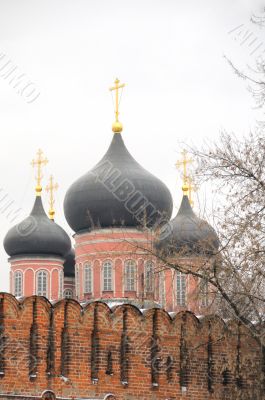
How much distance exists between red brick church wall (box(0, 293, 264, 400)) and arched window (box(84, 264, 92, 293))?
1661 cm

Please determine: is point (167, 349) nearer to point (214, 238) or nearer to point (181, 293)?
point (214, 238)

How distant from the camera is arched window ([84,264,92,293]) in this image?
105 ft

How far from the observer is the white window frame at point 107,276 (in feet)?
104

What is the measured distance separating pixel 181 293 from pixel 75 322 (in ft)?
59.7

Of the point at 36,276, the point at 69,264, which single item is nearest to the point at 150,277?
the point at 36,276

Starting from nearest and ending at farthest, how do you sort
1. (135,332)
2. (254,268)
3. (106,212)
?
(254,268), (135,332), (106,212)

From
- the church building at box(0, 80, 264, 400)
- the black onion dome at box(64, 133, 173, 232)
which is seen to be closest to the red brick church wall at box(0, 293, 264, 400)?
the church building at box(0, 80, 264, 400)

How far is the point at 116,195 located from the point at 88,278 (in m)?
3.34

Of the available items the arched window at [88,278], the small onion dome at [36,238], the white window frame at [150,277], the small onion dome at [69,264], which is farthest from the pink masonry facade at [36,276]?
the white window frame at [150,277]

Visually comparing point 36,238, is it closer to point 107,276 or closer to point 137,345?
point 107,276

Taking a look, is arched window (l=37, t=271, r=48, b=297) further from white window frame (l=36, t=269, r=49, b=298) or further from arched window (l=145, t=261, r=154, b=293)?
arched window (l=145, t=261, r=154, b=293)

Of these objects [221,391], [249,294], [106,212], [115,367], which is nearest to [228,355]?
[221,391]

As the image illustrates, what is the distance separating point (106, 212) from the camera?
30.3 m

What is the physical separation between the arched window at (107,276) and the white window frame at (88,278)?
0.45 metres
